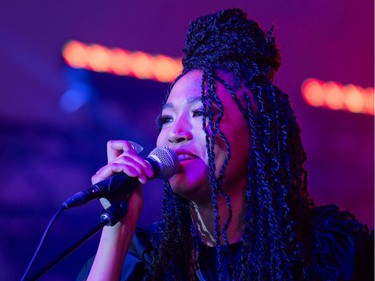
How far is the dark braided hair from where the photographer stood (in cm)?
155

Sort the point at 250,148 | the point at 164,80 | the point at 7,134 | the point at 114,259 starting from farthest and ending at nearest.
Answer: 1. the point at 164,80
2. the point at 7,134
3. the point at 250,148
4. the point at 114,259

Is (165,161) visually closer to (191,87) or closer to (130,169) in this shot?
(130,169)

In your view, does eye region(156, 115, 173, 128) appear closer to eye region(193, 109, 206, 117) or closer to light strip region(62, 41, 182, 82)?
eye region(193, 109, 206, 117)

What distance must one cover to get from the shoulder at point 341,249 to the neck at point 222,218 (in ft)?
0.81

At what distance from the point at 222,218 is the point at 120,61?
1144 millimetres

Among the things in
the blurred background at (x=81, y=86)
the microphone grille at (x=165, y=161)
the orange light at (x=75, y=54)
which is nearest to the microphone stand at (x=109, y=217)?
the microphone grille at (x=165, y=161)

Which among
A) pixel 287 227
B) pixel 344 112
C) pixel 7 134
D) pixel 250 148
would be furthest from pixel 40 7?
pixel 344 112

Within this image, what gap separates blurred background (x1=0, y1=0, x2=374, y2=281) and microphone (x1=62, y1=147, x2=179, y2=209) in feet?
3.50

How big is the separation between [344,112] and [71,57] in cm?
158

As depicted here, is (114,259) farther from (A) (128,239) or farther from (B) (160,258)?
(B) (160,258)

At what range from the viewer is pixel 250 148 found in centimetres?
163

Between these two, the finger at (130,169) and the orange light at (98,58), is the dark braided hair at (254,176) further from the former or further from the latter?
the orange light at (98,58)

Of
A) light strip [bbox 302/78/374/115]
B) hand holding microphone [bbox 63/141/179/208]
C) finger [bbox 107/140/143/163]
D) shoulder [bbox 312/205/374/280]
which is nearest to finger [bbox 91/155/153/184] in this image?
hand holding microphone [bbox 63/141/179/208]

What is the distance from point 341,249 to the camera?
164 centimetres
